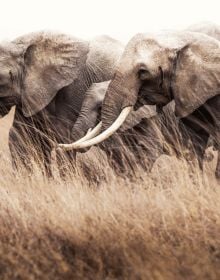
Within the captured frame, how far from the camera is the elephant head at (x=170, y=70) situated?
693 cm

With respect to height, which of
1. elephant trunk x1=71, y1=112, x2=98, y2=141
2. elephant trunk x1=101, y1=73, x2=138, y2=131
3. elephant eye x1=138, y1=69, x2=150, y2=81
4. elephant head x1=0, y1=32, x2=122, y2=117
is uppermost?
elephant eye x1=138, y1=69, x2=150, y2=81

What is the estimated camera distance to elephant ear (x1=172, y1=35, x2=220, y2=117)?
275 inches

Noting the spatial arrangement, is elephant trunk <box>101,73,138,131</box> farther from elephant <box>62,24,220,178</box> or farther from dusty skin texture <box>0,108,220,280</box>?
dusty skin texture <box>0,108,220,280</box>

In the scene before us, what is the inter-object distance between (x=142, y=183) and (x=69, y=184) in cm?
64

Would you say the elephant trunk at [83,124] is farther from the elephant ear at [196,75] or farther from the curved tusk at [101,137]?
the elephant ear at [196,75]

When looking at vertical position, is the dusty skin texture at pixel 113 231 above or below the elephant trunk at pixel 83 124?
above

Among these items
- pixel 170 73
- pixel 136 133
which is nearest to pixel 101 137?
pixel 170 73

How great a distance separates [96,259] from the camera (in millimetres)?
4836

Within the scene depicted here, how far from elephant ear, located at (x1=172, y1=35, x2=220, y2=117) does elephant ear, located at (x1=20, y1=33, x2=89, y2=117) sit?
1.93m

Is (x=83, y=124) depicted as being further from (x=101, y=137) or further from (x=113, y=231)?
(x=113, y=231)

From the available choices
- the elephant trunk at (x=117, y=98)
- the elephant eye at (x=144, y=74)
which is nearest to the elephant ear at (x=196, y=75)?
the elephant eye at (x=144, y=74)

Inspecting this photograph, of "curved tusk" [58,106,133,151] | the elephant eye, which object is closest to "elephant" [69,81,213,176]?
"curved tusk" [58,106,133,151]

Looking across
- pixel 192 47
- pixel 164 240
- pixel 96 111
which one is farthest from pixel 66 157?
pixel 164 240

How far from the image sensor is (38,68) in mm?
8547
